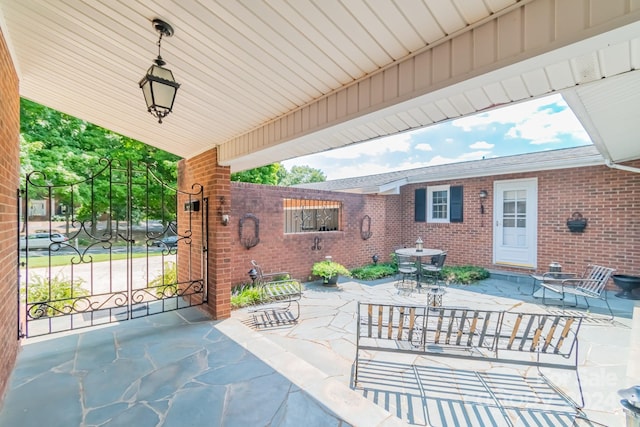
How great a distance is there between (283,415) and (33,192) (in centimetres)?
413

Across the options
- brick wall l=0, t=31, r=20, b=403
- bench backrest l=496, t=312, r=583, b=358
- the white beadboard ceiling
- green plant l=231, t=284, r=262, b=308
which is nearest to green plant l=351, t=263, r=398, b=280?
green plant l=231, t=284, r=262, b=308

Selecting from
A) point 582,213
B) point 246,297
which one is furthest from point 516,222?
point 246,297

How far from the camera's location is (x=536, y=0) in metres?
1.65

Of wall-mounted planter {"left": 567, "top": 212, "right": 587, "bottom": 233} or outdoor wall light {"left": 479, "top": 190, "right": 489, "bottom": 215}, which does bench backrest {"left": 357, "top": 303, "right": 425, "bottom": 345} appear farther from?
wall-mounted planter {"left": 567, "top": 212, "right": 587, "bottom": 233}

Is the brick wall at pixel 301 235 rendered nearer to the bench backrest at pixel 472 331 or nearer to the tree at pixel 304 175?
the bench backrest at pixel 472 331

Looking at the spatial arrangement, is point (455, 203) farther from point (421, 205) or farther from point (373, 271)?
point (373, 271)

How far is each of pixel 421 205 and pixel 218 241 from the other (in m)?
7.71

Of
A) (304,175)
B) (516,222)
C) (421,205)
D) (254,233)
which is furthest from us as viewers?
(304,175)

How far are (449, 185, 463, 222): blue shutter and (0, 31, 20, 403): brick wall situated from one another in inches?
398

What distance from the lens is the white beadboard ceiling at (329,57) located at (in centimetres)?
173

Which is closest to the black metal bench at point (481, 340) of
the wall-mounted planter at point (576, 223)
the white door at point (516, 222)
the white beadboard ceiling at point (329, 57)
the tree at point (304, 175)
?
the white beadboard ceiling at point (329, 57)

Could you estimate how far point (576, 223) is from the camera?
287 inches

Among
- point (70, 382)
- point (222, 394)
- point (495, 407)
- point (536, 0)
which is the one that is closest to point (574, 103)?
point (536, 0)

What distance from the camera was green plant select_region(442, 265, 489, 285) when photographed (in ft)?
25.9
